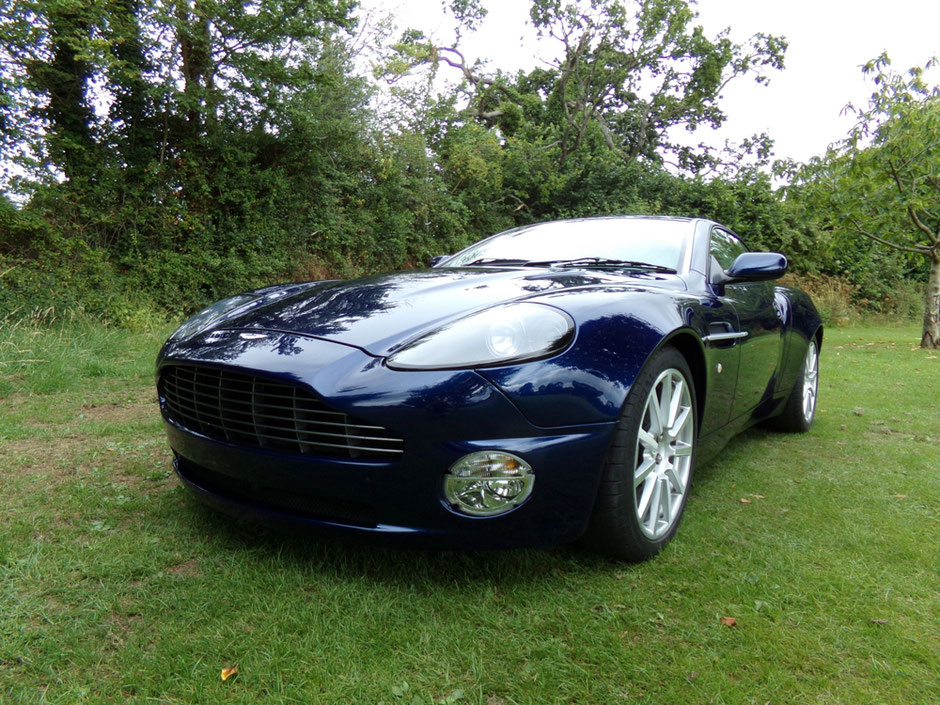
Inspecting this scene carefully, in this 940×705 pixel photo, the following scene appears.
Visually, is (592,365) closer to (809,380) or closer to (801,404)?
(801,404)

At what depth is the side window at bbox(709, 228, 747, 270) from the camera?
316 centimetres

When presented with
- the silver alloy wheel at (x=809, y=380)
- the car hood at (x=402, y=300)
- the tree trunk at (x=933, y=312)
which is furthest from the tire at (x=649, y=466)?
the tree trunk at (x=933, y=312)

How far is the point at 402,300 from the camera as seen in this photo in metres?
2.21

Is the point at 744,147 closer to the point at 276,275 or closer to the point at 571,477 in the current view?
the point at 276,275

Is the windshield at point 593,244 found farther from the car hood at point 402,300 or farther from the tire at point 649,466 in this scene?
the tire at point 649,466

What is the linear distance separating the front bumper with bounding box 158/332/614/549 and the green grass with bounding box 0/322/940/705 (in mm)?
207

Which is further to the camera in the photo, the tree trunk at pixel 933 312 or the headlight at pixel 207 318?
the tree trunk at pixel 933 312

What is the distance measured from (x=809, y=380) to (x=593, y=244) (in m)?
2.08

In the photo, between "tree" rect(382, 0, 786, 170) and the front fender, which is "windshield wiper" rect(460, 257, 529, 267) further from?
"tree" rect(382, 0, 786, 170)

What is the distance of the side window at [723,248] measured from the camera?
3158 millimetres

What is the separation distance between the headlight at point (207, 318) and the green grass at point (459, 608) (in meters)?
0.65

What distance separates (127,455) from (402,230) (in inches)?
380

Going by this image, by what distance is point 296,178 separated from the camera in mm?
10766

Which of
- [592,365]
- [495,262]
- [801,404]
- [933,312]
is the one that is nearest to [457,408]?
[592,365]
